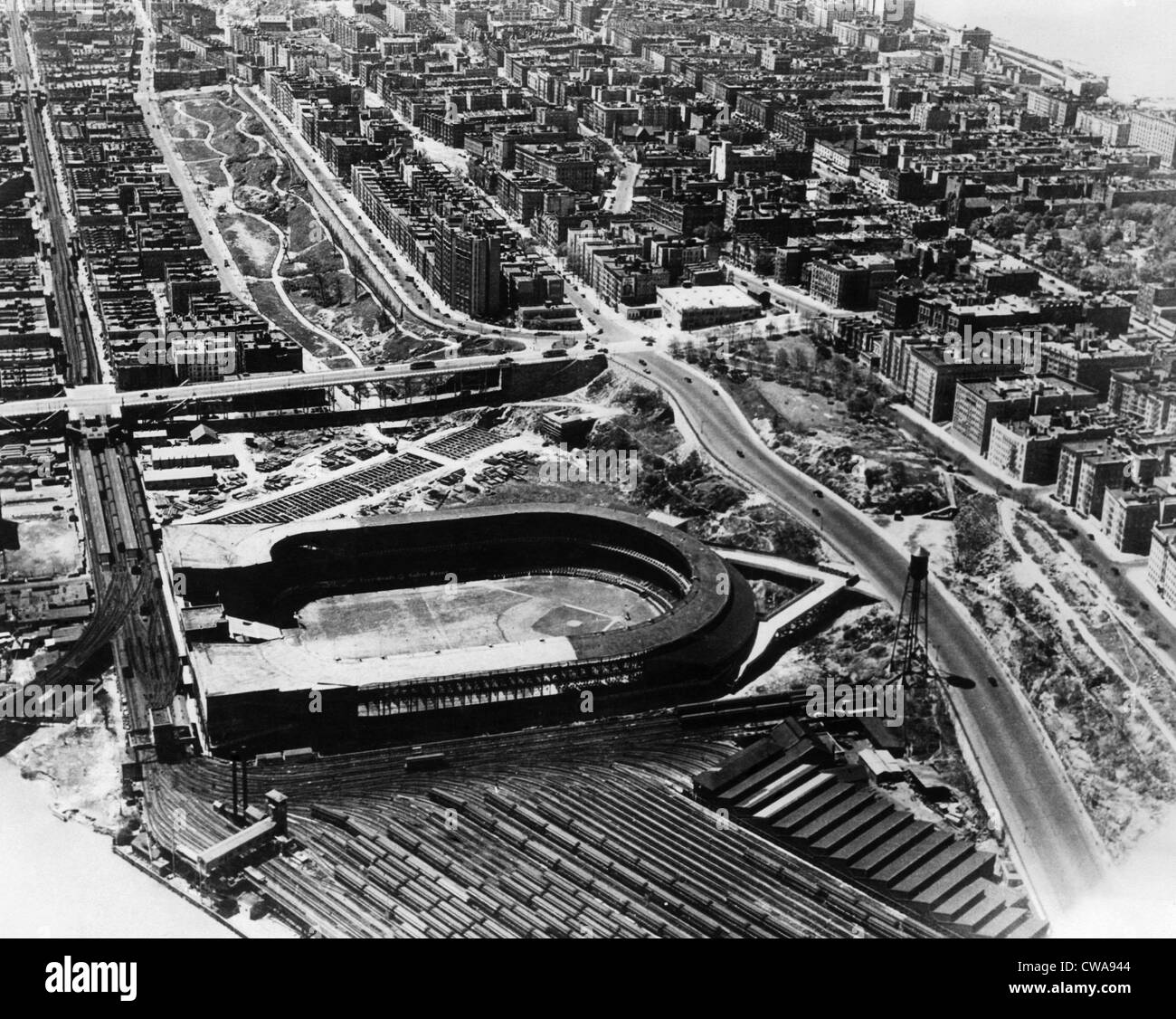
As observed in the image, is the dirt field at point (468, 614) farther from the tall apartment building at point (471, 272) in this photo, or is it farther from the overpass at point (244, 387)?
the tall apartment building at point (471, 272)

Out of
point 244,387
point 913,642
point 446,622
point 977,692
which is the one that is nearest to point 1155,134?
point 244,387

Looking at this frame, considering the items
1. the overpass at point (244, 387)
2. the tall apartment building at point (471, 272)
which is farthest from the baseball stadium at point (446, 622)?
the tall apartment building at point (471, 272)

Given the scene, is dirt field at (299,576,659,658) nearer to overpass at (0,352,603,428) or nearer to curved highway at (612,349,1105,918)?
curved highway at (612,349,1105,918)

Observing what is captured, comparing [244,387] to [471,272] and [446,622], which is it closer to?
[471,272]

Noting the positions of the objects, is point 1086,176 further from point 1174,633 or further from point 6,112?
point 6,112

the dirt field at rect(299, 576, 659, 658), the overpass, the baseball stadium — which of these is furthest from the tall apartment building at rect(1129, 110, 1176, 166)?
the dirt field at rect(299, 576, 659, 658)

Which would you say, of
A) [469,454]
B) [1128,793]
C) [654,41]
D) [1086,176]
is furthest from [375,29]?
[1128,793]
